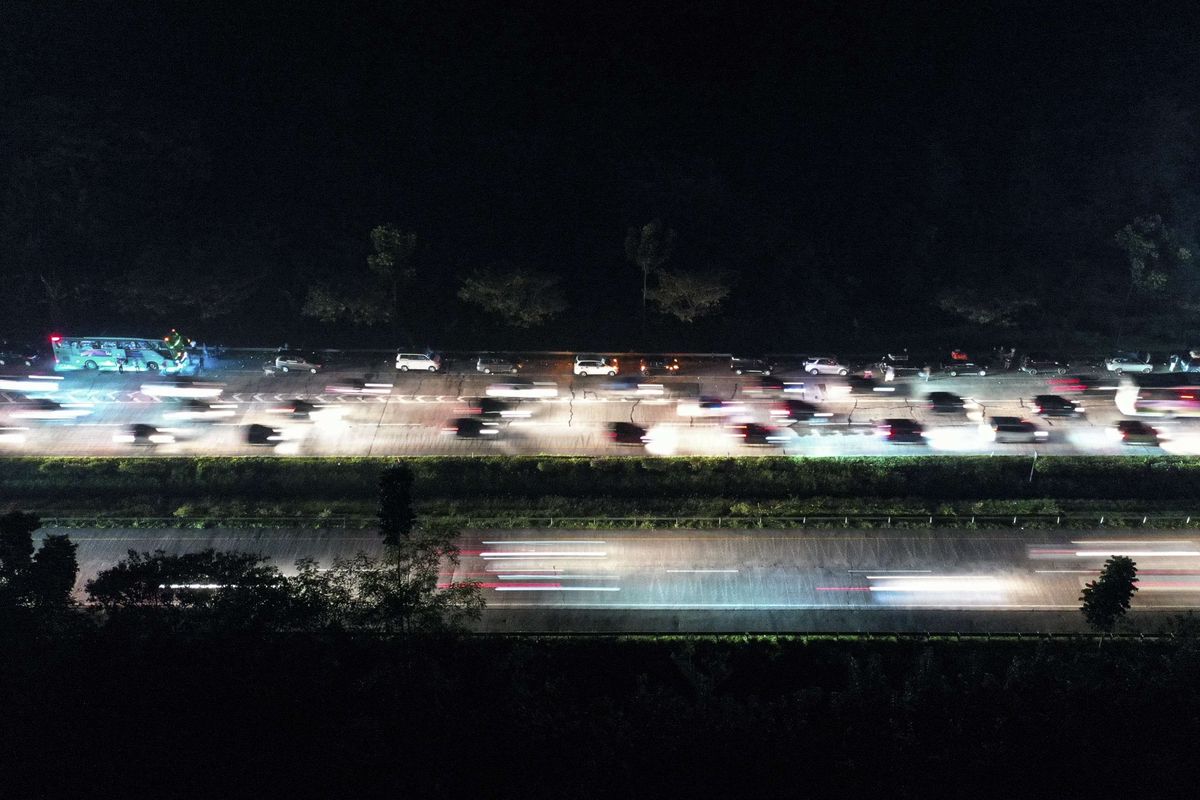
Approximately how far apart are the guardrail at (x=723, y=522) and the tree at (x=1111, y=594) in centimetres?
732

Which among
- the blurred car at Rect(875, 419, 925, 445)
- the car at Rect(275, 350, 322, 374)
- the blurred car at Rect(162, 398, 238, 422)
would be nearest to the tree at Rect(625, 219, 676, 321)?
the blurred car at Rect(875, 419, 925, 445)

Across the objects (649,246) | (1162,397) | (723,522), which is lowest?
(723,522)

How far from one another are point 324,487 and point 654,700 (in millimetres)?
22558

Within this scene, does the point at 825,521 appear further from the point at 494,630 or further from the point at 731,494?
the point at 494,630

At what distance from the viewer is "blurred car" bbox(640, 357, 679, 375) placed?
171ft

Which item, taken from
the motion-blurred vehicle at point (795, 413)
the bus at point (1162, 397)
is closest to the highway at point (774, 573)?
the motion-blurred vehicle at point (795, 413)

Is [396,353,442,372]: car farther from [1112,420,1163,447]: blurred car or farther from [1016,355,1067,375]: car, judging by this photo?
[1112,420,1163,447]: blurred car

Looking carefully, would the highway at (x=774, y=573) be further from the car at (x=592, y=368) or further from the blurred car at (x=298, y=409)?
the car at (x=592, y=368)

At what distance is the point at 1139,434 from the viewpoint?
1715 inches

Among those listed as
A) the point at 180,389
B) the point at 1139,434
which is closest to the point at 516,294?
the point at 180,389

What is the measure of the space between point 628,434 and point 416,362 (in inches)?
693

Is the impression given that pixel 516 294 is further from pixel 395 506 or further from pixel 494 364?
pixel 395 506

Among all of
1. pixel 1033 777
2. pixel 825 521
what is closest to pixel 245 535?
pixel 825 521

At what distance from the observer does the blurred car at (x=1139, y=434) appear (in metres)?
43.4
